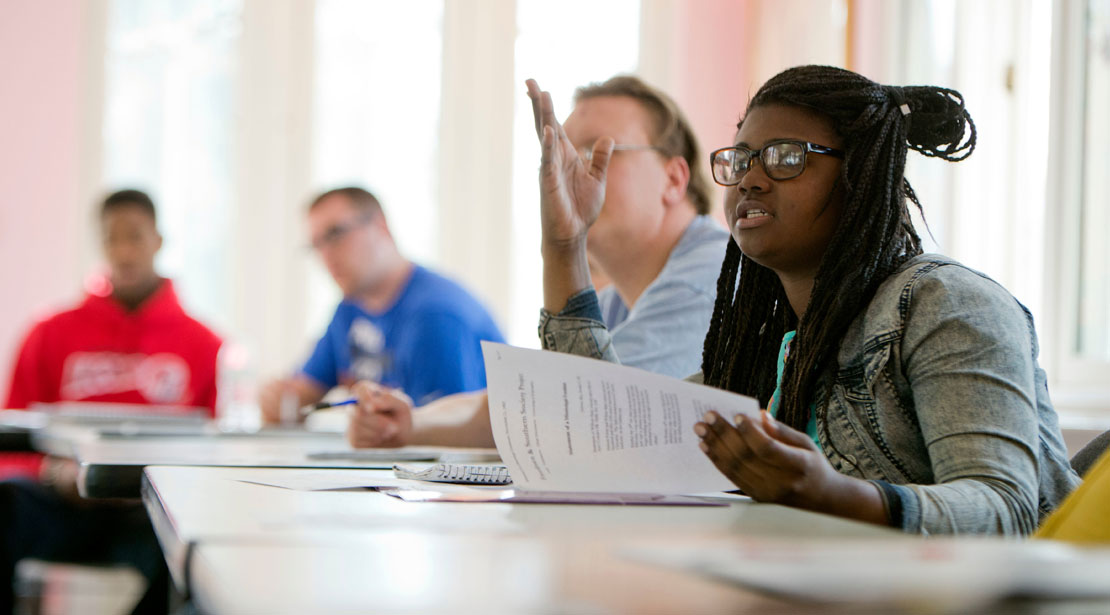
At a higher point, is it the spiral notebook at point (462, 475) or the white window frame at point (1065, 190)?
the white window frame at point (1065, 190)

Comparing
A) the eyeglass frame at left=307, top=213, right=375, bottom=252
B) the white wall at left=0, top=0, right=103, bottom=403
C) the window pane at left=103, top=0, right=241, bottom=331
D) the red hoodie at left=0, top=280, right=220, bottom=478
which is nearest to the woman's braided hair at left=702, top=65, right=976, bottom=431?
the eyeglass frame at left=307, top=213, right=375, bottom=252

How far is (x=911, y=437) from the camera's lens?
116 centimetres

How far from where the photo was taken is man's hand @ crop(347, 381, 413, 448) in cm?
186

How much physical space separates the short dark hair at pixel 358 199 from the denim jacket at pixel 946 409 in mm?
2626

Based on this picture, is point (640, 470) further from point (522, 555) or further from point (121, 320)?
point (121, 320)

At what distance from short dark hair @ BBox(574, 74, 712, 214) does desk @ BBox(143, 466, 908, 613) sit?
132 centimetres

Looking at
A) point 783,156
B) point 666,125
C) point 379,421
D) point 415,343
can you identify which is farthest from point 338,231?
point 783,156

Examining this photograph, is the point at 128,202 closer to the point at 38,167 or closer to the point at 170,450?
the point at 38,167

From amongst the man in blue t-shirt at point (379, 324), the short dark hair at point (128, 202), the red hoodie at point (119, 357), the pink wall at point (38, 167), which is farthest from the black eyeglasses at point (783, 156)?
the pink wall at point (38, 167)

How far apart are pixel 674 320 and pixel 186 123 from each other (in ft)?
12.5

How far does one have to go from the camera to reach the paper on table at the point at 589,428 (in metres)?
1.00

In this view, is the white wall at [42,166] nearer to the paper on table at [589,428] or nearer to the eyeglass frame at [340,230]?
the eyeglass frame at [340,230]

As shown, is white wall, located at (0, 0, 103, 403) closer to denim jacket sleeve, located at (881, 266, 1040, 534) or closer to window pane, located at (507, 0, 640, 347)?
window pane, located at (507, 0, 640, 347)

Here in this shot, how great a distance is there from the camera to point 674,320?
1925 mm
